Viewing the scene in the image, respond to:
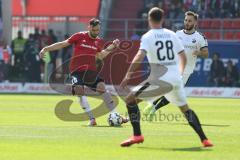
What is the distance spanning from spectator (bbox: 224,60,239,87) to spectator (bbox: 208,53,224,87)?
0.21 meters

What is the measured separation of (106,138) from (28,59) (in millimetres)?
21728

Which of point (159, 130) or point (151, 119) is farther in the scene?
point (151, 119)

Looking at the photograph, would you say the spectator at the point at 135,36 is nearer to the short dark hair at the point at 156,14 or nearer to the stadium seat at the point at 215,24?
the stadium seat at the point at 215,24

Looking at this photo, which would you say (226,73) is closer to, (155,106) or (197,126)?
(155,106)

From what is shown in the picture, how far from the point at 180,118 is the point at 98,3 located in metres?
21.9

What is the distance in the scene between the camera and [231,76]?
34.3 meters

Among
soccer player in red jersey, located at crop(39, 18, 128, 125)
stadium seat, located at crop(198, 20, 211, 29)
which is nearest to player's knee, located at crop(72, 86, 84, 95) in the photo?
soccer player in red jersey, located at crop(39, 18, 128, 125)

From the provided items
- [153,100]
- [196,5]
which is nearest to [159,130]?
[153,100]

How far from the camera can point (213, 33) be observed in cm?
3641

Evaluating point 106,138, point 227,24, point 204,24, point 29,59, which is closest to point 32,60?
point 29,59

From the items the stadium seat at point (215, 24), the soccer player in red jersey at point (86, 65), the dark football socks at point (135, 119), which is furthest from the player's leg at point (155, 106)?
the stadium seat at point (215, 24)

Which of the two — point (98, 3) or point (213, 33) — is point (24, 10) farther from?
point (213, 33)

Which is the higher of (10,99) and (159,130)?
(159,130)

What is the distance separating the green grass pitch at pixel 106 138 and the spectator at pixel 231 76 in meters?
11.1
